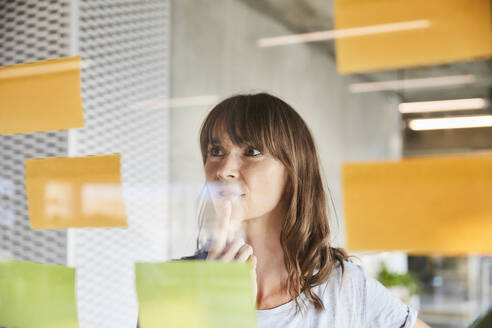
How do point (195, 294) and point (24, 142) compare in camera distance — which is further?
point (24, 142)

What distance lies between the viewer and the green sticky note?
1.32ft

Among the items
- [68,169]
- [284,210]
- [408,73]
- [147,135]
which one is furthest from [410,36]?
[147,135]

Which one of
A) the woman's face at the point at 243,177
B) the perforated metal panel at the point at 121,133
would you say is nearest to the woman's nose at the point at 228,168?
the woman's face at the point at 243,177

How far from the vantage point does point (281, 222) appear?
0.38 m

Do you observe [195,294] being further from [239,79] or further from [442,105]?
[239,79]

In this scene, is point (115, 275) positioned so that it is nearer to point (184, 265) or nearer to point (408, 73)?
point (184, 265)

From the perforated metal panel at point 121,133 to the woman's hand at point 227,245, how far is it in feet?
0.30

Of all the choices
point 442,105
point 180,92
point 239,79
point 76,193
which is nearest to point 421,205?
point 442,105

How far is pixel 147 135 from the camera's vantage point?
67cm

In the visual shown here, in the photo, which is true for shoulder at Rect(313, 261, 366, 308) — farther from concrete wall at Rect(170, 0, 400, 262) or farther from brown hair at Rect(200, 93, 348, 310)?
concrete wall at Rect(170, 0, 400, 262)

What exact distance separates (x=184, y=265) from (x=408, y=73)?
214 millimetres

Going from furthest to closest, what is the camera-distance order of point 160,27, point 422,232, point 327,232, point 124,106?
point 160,27 < point 124,106 < point 327,232 < point 422,232

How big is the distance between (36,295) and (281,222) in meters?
0.23

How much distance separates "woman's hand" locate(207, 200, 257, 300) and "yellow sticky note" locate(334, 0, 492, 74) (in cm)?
14
